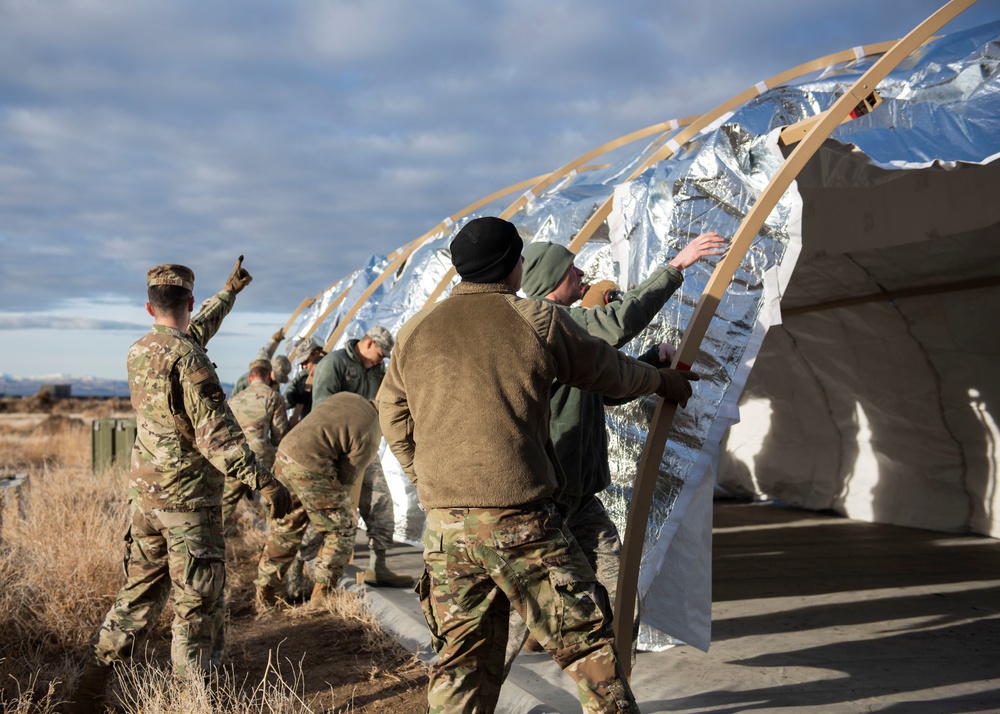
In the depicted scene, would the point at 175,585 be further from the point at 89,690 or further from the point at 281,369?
the point at 281,369

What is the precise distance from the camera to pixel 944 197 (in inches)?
260

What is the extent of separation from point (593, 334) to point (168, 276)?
6.44 ft

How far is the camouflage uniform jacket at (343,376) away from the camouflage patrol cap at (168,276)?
291 cm

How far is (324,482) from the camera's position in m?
6.34

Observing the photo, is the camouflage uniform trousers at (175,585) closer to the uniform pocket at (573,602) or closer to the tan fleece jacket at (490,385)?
the tan fleece jacket at (490,385)

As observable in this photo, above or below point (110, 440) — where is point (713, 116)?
above

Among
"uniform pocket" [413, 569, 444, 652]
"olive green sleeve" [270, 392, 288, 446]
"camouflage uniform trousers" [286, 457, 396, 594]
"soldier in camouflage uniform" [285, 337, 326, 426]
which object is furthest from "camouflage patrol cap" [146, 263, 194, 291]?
"soldier in camouflage uniform" [285, 337, 326, 426]

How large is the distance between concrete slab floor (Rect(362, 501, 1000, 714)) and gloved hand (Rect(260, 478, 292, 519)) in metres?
1.37

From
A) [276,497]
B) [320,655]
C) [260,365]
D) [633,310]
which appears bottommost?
[320,655]

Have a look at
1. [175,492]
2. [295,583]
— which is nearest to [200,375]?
[175,492]

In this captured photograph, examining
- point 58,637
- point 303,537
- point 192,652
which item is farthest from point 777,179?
point 58,637

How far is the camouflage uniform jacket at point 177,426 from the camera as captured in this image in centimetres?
407

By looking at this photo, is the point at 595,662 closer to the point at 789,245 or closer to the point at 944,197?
the point at 789,245

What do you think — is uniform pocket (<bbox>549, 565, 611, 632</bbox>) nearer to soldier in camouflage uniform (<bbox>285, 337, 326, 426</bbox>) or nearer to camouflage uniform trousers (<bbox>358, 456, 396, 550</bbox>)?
camouflage uniform trousers (<bbox>358, 456, 396, 550</bbox>)
